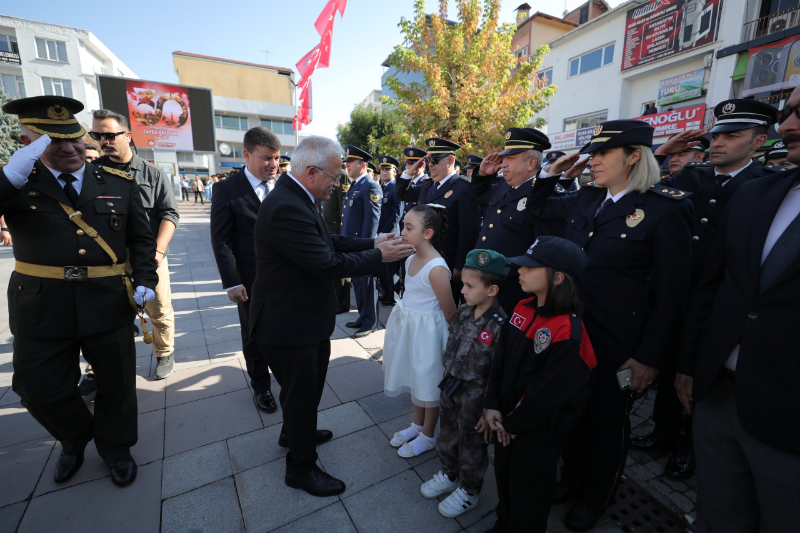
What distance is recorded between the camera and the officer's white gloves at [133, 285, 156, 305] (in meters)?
2.51

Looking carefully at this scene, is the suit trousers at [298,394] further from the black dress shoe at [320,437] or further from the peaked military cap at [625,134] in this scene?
the peaked military cap at [625,134]

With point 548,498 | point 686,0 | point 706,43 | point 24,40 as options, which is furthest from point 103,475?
point 24,40

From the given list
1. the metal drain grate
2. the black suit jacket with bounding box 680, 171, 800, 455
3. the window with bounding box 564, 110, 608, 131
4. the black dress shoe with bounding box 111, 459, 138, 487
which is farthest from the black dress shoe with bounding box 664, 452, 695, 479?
the window with bounding box 564, 110, 608, 131

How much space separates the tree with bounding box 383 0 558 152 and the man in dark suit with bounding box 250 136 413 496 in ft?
30.4

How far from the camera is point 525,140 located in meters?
2.87

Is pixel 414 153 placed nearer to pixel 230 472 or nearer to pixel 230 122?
pixel 230 472

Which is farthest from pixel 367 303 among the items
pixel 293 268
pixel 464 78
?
pixel 464 78

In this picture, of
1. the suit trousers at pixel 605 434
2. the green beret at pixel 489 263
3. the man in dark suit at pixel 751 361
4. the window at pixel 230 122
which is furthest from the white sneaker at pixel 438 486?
the window at pixel 230 122

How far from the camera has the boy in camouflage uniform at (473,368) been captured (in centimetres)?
216

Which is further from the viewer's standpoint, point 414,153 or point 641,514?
point 414,153

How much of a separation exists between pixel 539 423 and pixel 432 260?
1.21 metres

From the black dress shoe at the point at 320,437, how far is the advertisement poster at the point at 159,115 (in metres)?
21.6

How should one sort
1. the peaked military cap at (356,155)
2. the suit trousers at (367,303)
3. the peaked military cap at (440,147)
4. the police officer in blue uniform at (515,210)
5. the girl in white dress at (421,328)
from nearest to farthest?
the girl in white dress at (421,328) < the police officer in blue uniform at (515,210) < the peaked military cap at (440,147) < the suit trousers at (367,303) < the peaked military cap at (356,155)

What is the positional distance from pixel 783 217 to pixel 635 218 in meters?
0.60
